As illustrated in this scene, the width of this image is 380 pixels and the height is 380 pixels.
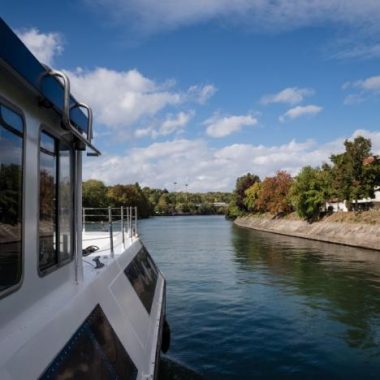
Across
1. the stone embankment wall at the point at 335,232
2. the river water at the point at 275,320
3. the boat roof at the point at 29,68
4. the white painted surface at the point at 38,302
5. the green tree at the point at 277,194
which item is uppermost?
the green tree at the point at 277,194

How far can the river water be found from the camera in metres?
10.2

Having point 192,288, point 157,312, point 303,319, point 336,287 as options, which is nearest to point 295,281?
point 336,287

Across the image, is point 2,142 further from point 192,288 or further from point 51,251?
point 192,288

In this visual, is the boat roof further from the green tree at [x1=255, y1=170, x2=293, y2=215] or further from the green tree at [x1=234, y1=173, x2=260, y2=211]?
the green tree at [x1=234, y1=173, x2=260, y2=211]

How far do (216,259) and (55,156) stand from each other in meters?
26.5

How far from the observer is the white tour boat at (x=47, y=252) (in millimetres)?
3629

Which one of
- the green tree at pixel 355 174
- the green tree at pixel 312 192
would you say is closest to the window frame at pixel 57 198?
the green tree at pixel 355 174

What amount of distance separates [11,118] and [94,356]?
2504 mm

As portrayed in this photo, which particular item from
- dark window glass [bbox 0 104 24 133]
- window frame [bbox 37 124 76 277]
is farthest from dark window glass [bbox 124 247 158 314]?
dark window glass [bbox 0 104 24 133]

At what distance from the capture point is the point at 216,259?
101 feet

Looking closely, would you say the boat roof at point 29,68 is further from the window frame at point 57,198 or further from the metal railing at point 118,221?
the metal railing at point 118,221

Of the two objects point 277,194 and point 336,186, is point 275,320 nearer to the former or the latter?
point 336,186

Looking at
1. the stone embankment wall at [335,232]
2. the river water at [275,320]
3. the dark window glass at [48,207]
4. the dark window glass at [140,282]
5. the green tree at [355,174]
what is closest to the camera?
the dark window glass at [48,207]

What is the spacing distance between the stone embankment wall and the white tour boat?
3491 centimetres
